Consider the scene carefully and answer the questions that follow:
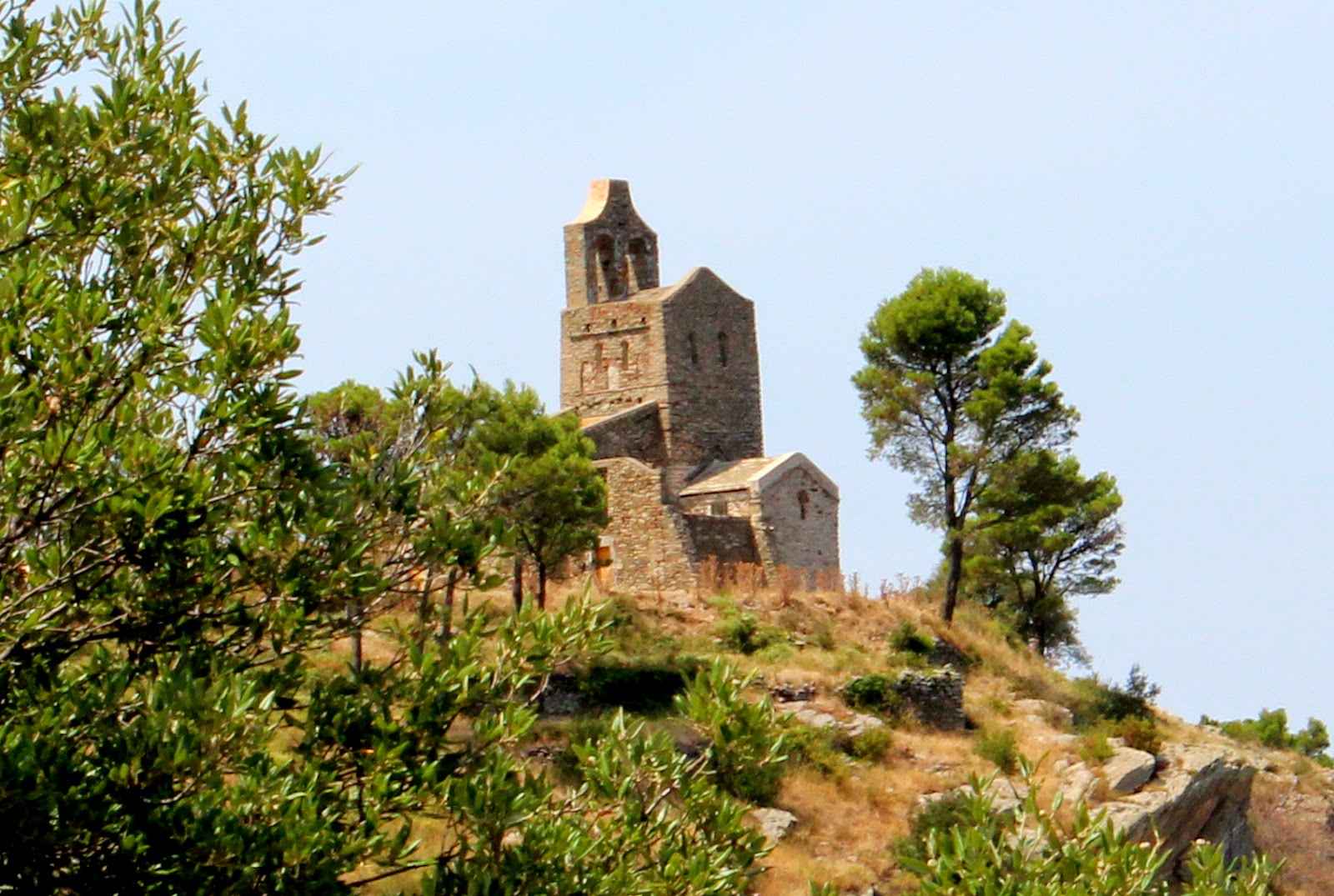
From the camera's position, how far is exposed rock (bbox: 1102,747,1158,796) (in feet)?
104

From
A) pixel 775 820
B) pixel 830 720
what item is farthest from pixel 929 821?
pixel 830 720

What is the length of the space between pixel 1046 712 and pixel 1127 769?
5205mm

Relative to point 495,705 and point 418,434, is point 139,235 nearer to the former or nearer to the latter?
point 418,434

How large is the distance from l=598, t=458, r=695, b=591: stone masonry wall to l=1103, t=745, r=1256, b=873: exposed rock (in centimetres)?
1138

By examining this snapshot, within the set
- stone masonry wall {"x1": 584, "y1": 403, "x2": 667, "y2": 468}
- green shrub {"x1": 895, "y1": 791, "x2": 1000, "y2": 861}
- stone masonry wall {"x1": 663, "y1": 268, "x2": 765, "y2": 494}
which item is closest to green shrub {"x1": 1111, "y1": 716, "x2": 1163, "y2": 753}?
green shrub {"x1": 895, "y1": 791, "x2": 1000, "y2": 861}

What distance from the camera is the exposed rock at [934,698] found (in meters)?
35.1

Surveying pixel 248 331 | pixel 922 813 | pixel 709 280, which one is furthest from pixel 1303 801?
pixel 248 331

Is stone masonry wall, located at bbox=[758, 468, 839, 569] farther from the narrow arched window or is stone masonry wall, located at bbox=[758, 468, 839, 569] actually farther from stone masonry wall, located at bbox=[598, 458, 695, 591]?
the narrow arched window

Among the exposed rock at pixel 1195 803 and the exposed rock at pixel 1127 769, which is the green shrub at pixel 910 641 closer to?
the exposed rock at pixel 1195 803

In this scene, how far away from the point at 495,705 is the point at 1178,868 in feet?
78.0

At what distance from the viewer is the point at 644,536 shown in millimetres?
41500

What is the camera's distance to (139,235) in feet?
36.2

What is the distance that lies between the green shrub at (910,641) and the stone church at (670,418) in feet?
13.8

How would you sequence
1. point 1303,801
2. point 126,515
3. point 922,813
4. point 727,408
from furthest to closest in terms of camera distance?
1. point 727,408
2. point 1303,801
3. point 922,813
4. point 126,515
